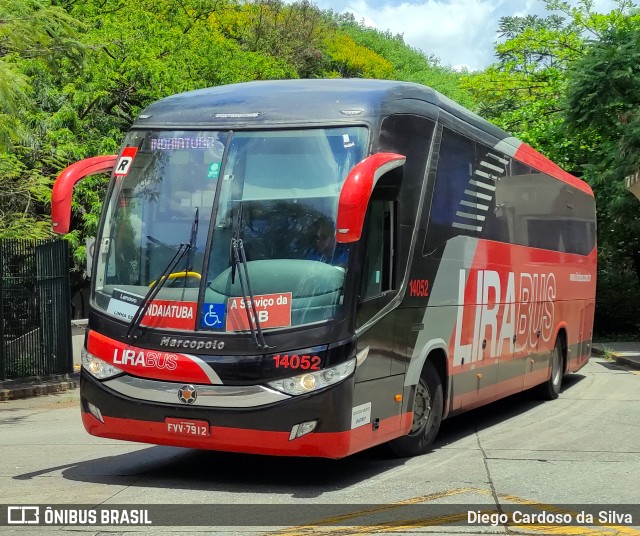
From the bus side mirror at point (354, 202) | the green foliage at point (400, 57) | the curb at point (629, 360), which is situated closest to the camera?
the bus side mirror at point (354, 202)

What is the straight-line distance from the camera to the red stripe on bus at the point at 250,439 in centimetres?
812

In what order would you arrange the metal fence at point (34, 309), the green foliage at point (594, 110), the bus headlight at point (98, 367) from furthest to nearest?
the green foliage at point (594, 110), the metal fence at point (34, 309), the bus headlight at point (98, 367)

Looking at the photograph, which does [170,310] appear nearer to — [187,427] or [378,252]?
[187,427]

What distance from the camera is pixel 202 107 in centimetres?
918

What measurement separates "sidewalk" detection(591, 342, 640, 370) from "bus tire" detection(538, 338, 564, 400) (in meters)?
8.00

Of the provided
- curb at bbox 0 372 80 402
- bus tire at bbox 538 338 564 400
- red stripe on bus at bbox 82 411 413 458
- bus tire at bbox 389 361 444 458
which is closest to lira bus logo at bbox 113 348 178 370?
red stripe on bus at bbox 82 411 413 458

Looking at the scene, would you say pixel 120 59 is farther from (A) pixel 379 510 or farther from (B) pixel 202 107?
(A) pixel 379 510

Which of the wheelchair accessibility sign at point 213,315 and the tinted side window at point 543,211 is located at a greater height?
the tinted side window at point 543,211

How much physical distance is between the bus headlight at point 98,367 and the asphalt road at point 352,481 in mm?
905

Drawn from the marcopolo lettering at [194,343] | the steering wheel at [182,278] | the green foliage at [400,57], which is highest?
the green foliage at [400,57]

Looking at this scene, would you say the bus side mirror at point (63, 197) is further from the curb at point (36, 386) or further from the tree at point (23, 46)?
the curb at point (36, 386)

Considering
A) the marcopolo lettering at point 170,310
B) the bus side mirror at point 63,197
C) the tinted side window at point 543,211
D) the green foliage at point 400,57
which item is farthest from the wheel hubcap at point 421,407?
the green foliage at point 400,57

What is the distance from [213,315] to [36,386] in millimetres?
10519

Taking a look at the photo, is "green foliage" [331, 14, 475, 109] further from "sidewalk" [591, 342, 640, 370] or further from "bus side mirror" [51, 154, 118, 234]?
"bus side mirror" [51, 154, 118, 234]
